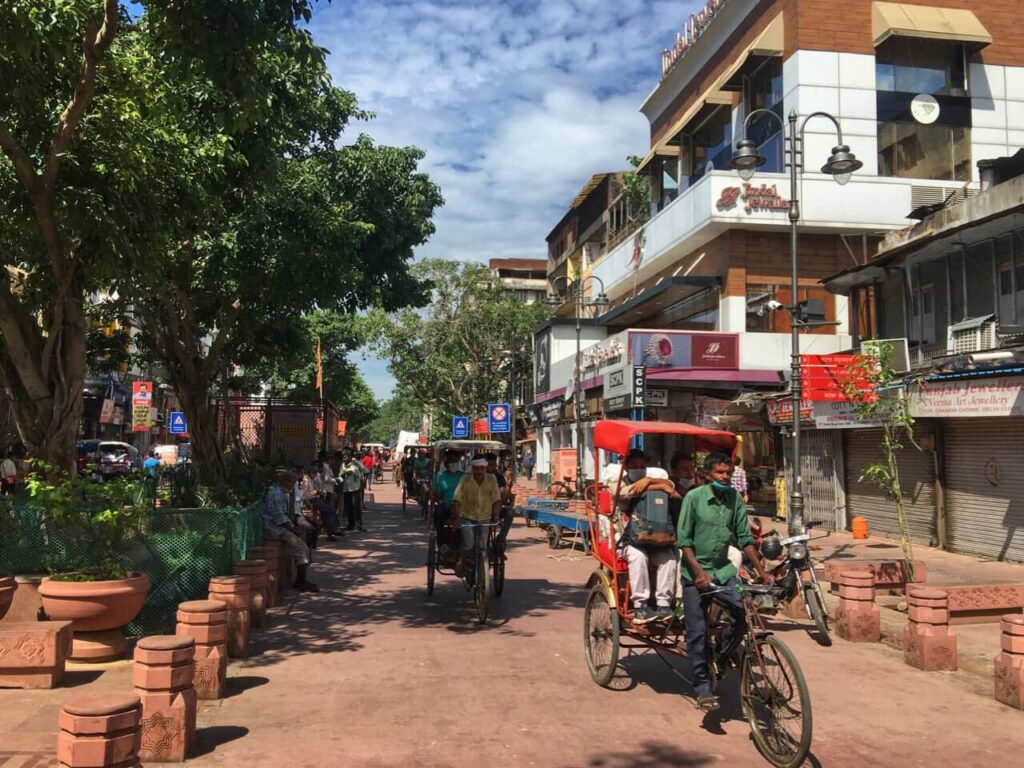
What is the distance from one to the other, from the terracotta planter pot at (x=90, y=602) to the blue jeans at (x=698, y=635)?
4.63m

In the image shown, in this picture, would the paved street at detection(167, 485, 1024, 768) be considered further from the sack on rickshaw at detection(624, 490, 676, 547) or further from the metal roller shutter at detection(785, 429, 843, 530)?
the metal roller shutter at detection(785, 429, 843, 530)

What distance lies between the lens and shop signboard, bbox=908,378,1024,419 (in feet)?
45.0

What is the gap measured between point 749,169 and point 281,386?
113ft

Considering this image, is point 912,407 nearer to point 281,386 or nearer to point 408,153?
point 408,153

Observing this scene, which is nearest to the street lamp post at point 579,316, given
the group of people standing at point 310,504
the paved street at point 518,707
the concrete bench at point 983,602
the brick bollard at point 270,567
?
the group of people standing at point 310,504

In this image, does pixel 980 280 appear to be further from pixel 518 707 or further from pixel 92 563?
pixel 92 563

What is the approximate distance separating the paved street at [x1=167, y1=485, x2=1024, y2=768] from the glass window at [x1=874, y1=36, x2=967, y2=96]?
22.5 metres

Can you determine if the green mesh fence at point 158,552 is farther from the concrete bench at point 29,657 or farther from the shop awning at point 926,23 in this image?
the shop awning at point 926,23

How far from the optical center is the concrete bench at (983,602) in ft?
30.2

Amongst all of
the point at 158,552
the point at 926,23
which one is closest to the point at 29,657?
the point at 158,552

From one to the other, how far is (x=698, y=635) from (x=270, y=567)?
19.1 feet

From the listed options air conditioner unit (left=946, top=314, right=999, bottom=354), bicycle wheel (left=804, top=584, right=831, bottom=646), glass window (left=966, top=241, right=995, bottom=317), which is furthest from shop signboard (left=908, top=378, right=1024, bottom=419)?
bicycle wheel (left=804, top=584, right=831, bottom=646)

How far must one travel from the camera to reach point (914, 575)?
1054 centimetres

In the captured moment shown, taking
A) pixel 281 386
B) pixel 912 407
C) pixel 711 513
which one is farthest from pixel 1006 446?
pixel 281 386
